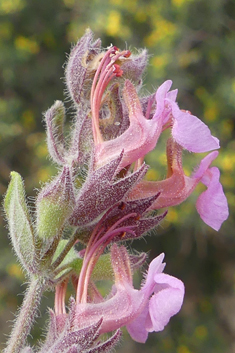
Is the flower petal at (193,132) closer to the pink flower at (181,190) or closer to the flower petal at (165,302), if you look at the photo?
the pink flower at (181,190)

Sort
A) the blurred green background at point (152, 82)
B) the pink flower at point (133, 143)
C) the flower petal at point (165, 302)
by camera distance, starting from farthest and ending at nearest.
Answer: the blurred green background at point (152, 82) < the pink flower at point (133, 143) < the flower petal at point (165, 302)

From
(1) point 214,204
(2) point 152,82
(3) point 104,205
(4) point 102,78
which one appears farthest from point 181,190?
(2) point 152,82

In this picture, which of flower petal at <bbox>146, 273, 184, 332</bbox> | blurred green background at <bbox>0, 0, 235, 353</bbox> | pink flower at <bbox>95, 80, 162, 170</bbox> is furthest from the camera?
blurred green background at <bbox>0, 0, 235, 353</bbox>

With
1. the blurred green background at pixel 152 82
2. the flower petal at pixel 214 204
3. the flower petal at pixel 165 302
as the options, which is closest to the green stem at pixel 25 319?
the flower petal at pixel 165 302

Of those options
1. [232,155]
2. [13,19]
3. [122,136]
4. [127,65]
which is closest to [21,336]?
[122,136]

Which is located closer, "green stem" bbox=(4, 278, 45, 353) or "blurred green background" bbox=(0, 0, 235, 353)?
"green stem" bbox=(4, 278, 45, 353)

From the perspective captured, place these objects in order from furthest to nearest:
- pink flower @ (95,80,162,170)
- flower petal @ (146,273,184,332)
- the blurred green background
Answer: the blurred green background
pink flower @ (95,80,162,170)
flower petal @ (146,273,184,332)

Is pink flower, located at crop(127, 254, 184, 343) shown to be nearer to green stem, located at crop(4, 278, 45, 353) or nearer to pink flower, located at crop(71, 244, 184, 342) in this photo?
pink flower, located at crop(71, 244, 184, 342)

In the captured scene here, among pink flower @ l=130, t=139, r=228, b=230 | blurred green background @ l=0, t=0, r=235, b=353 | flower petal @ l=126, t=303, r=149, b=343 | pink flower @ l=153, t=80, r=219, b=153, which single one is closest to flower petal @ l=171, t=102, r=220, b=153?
pink flower @ l=153, t=80, r=219, b=153
